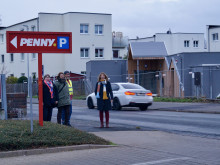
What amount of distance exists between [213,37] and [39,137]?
5058cm

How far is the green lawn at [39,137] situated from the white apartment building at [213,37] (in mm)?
48661

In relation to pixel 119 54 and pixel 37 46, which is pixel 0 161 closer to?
pixel 37 46

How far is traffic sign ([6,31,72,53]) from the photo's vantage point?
1000 cm

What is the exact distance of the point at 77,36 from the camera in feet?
171

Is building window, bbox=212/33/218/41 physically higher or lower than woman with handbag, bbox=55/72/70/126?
higher

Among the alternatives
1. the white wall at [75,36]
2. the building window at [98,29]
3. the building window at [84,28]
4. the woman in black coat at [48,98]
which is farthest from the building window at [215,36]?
the woman in black coat at [48,98]

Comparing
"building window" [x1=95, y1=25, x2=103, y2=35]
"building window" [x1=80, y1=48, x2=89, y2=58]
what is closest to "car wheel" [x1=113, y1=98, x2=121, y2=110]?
"building window" [x1=80, y1=48, x2=89, y2=58]

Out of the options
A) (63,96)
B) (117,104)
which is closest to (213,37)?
(117,104)

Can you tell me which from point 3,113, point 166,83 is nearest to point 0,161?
point 3,113

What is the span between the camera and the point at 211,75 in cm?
2820

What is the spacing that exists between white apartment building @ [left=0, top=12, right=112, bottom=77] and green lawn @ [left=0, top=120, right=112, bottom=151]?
137 feet

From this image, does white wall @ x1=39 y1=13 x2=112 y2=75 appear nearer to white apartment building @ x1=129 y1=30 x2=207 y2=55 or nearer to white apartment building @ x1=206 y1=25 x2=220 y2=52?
white apartment building @ x1=206 y1=25 x2=220 y2=52

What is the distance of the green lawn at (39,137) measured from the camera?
8.87 metres

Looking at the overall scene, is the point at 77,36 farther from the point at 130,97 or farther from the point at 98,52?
the point at 130,97
